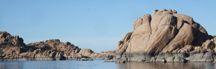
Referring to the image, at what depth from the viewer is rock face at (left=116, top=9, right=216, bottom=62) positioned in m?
122

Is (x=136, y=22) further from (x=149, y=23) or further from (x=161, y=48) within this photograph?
(x=161, y=48)

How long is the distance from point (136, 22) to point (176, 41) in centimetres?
1852

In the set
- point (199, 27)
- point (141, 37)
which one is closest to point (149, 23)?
point (141, 37)

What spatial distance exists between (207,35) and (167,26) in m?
13.5

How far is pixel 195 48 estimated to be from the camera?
119 meters

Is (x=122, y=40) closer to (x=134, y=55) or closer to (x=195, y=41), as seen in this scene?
(x=134, y=55)

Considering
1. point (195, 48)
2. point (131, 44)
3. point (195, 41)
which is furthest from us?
point (131, 44)

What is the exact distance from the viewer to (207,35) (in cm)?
13250

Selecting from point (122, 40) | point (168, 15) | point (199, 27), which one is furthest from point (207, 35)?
point (122, 40)

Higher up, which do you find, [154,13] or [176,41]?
[154,13]

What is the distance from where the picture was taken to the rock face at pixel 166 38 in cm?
12150

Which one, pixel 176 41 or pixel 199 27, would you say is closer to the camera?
pixel 176 41

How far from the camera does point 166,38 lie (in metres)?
125

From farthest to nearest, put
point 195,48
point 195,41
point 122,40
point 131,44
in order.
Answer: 1. point 122,40
2. point 131,44
3. point 195,41
4. point 195,48
